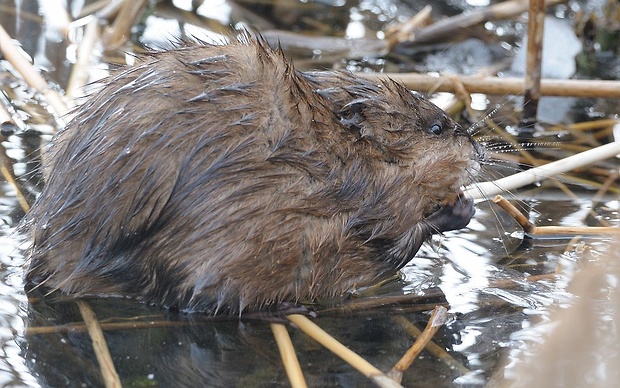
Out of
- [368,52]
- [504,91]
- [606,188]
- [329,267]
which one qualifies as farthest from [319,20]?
[329,267]

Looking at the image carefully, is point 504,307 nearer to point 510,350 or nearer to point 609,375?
point 510,350

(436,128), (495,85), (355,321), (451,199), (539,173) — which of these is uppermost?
(436,128)

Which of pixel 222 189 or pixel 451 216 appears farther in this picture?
pixel 451 216

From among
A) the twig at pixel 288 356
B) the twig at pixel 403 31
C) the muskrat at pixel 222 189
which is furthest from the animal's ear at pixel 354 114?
the twig at pixel 403 31

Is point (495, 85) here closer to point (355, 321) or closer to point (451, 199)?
point (451, 199)

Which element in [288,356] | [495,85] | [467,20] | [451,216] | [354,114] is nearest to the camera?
[288,356]

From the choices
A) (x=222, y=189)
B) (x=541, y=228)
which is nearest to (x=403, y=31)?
(x=541, y=228)
